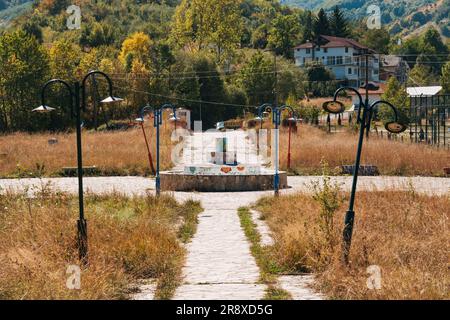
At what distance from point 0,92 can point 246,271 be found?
4933cm

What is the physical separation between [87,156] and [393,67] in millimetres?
95688

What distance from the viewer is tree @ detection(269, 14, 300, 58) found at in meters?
112

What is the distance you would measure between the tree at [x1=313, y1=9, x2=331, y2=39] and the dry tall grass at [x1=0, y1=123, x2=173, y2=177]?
80.0 metres

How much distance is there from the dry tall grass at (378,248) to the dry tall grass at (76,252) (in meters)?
2.06

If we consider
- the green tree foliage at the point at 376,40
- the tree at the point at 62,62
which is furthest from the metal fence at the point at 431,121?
the green tree foliage at the point at 376,40

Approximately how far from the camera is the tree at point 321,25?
114875 millimetres

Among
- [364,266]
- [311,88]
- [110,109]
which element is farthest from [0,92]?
[364,266]

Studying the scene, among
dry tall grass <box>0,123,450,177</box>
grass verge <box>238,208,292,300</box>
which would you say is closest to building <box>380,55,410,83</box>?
dry tall grass <box>0,123,450,177</box>

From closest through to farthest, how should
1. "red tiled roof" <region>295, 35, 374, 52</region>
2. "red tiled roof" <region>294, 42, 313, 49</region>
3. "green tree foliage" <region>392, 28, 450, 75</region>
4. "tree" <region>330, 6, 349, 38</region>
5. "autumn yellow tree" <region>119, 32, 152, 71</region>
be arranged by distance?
"autumn yellow tree" <region>119, 32, 152, 71</region> → "red tiled roof" <region>295, 35, 374, 52</region> → "red tiled roof" <region>294, 42, 313, 49</region> → "tree" <region>330, 6, 349, 38</region> → "green tree foliage" <region>392, 28, 450, 75</region>

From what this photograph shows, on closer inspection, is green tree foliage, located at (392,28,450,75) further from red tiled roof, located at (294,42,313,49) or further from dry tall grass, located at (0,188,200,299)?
dry tall grass, located at (0,188,200,299)

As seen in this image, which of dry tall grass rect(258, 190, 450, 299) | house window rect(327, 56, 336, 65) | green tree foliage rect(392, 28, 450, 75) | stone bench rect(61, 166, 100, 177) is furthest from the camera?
green tree foliage rect(392, 28, 450, 75)

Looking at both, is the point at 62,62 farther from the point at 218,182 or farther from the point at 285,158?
the point at 218,182

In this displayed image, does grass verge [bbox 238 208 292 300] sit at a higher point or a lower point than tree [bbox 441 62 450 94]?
lower

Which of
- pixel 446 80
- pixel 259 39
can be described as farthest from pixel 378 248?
pixel 259 39
